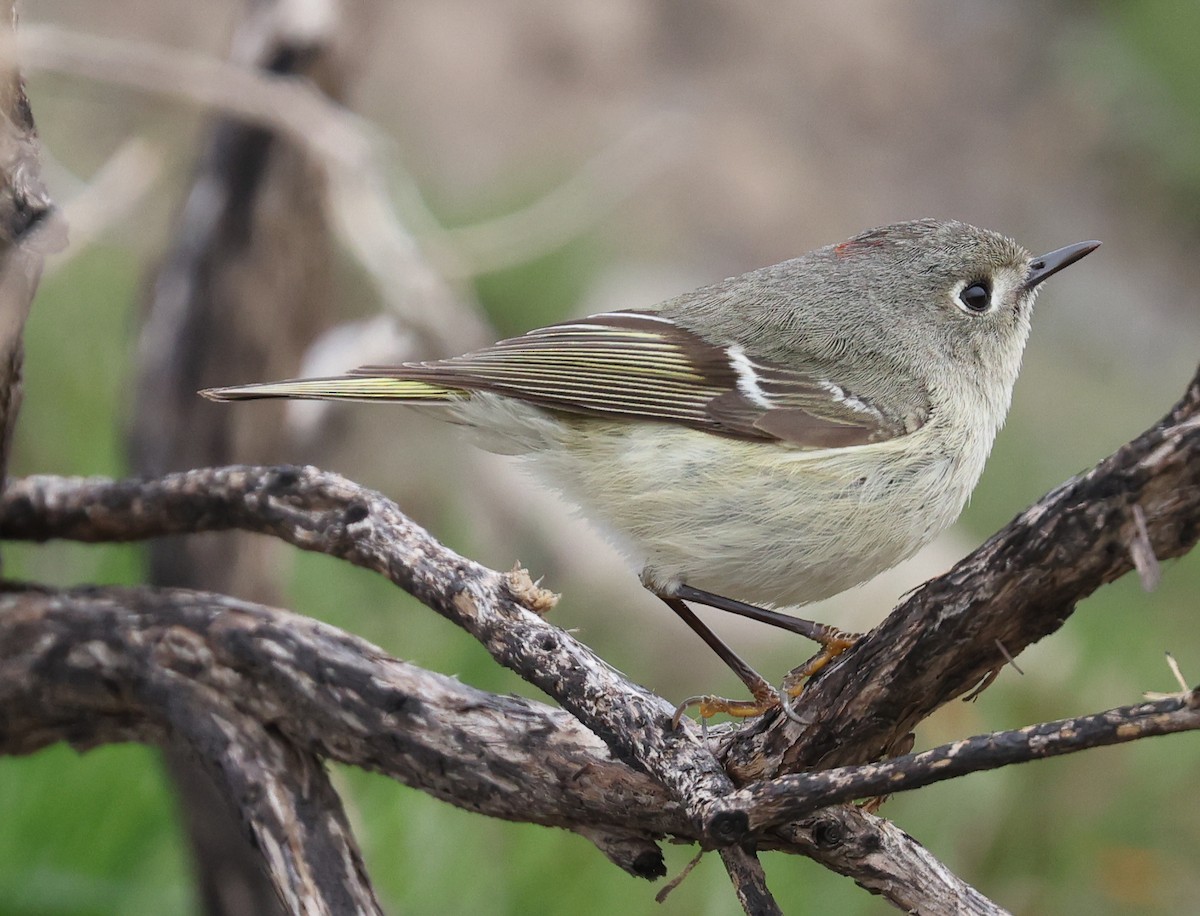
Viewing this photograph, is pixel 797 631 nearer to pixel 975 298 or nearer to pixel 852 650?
pixel 852 650

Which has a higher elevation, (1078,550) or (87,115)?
(87,115)

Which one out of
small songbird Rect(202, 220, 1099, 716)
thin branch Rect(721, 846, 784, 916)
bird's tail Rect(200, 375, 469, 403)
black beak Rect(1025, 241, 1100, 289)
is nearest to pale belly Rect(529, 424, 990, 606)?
small songbird Rect(202, 220, 1099, 716)

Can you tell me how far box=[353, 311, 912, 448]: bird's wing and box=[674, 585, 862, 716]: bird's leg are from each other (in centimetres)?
33

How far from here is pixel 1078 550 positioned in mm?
1640

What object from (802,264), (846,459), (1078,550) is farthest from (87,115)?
(1078,550)

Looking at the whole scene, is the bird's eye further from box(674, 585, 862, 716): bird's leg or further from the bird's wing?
box(674, 585, 862, 716): bird's leg

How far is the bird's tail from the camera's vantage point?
243 centimetres

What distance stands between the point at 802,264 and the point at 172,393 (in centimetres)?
198

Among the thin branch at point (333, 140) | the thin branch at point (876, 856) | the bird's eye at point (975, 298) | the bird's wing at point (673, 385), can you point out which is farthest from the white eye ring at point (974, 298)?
the thin branch at point (333, 140)

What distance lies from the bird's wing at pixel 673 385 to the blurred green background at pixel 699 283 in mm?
700

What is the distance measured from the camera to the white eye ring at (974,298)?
9.77 feet

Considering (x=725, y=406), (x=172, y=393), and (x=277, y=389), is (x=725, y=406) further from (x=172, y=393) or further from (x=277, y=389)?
(x=172, y=393)

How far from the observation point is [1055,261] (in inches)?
115

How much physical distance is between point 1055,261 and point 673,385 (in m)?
0.93
